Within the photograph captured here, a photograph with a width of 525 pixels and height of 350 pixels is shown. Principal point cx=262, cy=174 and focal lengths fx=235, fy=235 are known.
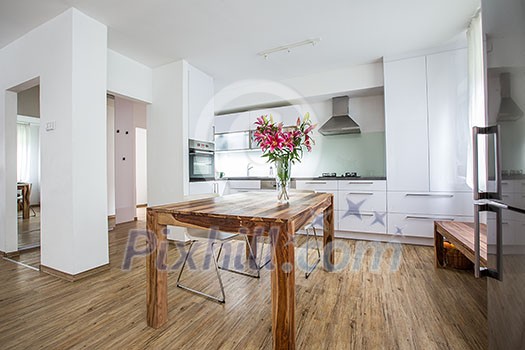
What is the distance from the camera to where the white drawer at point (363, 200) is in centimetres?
330

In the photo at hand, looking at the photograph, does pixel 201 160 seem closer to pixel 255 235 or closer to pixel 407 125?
pixel 255 235

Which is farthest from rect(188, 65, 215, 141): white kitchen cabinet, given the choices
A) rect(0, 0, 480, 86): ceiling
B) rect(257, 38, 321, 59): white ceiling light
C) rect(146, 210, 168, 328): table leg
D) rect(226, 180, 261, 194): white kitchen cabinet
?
rect(146, 210, 168, 328): table leg

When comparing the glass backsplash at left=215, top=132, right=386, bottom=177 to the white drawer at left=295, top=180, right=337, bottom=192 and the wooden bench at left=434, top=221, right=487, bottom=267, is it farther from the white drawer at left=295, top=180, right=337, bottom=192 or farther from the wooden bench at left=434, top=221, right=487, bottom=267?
the wooden bench at left=434, top=221, right=487, bottom=267

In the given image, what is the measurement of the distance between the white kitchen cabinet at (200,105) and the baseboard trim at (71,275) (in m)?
1.96

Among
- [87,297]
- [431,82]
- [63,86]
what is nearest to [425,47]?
[431,82]

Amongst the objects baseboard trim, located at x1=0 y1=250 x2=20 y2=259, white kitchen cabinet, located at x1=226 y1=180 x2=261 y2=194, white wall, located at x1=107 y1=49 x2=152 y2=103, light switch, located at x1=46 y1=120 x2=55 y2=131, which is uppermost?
white wall, located at x1=107 y1=49 x2=152 y2=103

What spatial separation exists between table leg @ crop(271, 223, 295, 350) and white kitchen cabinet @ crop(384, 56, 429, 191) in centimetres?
268

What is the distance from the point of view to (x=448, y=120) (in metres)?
3.02

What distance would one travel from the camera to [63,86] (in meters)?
2.31

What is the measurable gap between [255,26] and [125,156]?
4.16 m

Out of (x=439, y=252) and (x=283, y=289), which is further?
(x=439, y=252)

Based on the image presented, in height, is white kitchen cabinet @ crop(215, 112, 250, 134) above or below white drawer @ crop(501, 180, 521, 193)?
above

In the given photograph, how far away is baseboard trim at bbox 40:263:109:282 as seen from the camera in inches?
87.4

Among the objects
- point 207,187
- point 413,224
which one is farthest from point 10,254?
point 413,224
